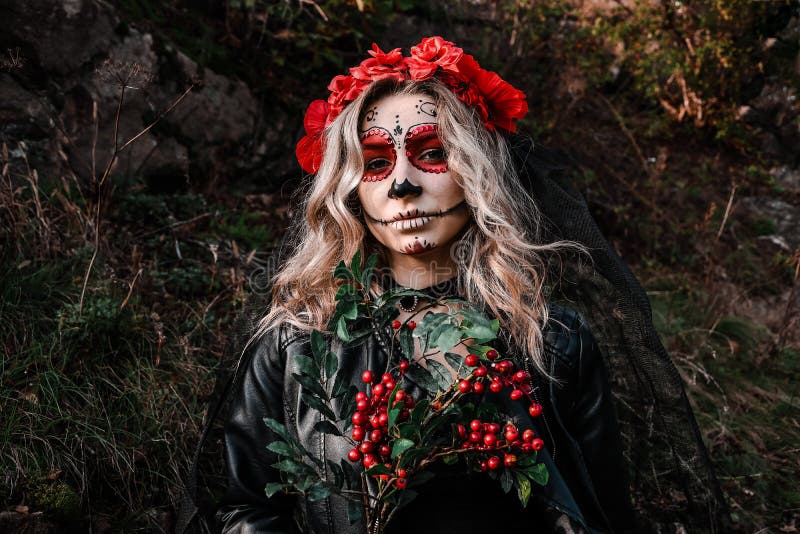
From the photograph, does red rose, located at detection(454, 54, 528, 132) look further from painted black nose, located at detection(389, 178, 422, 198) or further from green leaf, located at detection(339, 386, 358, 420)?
green leaf, located at detection(339, 386, 358, 420)

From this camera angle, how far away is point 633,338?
2.08 m

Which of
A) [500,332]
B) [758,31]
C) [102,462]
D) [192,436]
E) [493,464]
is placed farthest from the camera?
[758,31]

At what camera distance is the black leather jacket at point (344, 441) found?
1771 millimetres

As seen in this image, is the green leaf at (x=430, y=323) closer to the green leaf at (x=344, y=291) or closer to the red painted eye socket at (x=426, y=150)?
the green leaf at (x=344, y=291)

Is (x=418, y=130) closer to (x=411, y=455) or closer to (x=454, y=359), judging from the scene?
(x=454, y=359)

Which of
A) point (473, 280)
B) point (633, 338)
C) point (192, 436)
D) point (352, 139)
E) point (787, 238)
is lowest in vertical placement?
point (787, 238)

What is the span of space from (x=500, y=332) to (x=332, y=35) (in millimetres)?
3110

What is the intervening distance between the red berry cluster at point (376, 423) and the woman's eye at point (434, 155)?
2.87 feet

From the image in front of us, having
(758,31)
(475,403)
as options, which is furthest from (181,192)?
(758,31)

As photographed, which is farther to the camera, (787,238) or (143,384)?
(787,238)

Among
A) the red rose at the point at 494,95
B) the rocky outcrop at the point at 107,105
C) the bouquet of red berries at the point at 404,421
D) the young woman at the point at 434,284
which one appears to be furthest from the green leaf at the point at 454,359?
the rocky outcrop at the point at 107,105

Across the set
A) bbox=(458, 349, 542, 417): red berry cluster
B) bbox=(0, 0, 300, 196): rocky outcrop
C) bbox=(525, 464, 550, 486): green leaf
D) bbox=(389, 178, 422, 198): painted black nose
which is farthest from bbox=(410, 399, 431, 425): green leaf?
bbox=(0, 0, 300, 196): rocky outcrop

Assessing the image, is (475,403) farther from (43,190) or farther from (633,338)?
(43,190)

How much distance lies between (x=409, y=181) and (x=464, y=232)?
32 centimetres
